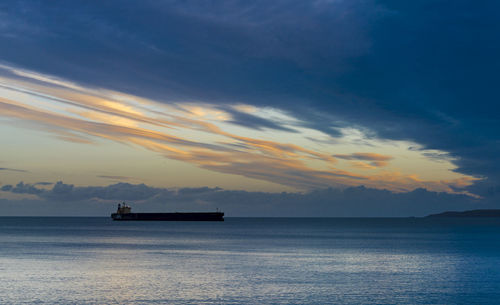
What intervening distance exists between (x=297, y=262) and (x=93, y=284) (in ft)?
99.2

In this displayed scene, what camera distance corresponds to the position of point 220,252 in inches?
3541

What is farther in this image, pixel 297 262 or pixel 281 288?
pixel 297 262

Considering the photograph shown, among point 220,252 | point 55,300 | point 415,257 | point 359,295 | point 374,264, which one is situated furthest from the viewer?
point 220,252

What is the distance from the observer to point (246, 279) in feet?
177

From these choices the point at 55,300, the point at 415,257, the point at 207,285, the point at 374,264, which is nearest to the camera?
the point at 55,300

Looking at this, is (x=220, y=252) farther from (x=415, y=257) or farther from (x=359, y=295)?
(x=359, y=295)

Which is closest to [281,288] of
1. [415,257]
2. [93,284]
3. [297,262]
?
[93,284]

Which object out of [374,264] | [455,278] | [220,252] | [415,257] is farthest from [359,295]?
[220,252]

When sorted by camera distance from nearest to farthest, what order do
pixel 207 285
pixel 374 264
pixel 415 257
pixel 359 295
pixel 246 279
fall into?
pixel 359 295 → pixel 207 285 → pixel 246 279 → pixel 374 264 → pixel 415 257

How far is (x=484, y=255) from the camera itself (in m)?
84.9

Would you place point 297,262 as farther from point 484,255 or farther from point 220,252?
point 484,255

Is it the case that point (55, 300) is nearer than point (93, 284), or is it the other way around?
point (55, 300)

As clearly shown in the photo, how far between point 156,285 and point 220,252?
40.3m

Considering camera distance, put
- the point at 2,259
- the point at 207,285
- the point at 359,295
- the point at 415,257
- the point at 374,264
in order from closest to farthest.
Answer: the point at 359,295 < the point at 207,285 < the point at 374,264 < the point at 2,259 < the point at 415,257
